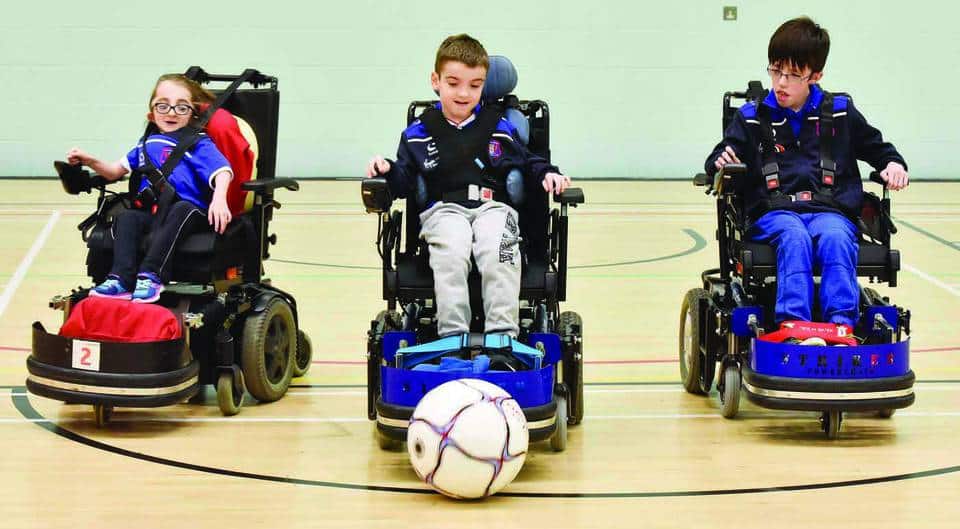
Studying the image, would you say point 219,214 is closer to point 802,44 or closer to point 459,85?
point 459,85

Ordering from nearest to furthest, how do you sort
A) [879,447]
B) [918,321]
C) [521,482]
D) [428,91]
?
[521,482]
[879,447]
[918,321]
[428,91]

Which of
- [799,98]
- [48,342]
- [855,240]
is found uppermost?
[799,98]

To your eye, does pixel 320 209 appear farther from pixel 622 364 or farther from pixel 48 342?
pixel 48 342

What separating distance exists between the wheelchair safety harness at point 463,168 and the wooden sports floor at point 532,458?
81cm

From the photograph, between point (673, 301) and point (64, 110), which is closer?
point (673, 301)

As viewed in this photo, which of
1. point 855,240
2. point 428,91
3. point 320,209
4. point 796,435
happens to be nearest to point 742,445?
point 796,435

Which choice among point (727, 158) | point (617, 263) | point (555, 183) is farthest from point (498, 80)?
point (617, 263)

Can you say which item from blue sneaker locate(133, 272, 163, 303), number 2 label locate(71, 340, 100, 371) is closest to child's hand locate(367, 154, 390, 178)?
blue sneaker locate(133, 272, 163, 303)

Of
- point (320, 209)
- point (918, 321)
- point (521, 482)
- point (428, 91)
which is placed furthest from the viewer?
point (428, 91)

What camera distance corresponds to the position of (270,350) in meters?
4.99

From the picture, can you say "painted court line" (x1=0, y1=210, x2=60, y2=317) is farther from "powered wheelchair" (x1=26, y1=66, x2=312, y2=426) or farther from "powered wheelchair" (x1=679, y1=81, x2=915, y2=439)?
"powered wheelchair" (x1=679, y1=81, x2=915, y2=439)

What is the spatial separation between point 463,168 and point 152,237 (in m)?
1.06

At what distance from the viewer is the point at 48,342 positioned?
174 inches

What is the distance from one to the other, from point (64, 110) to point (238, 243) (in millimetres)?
8357
